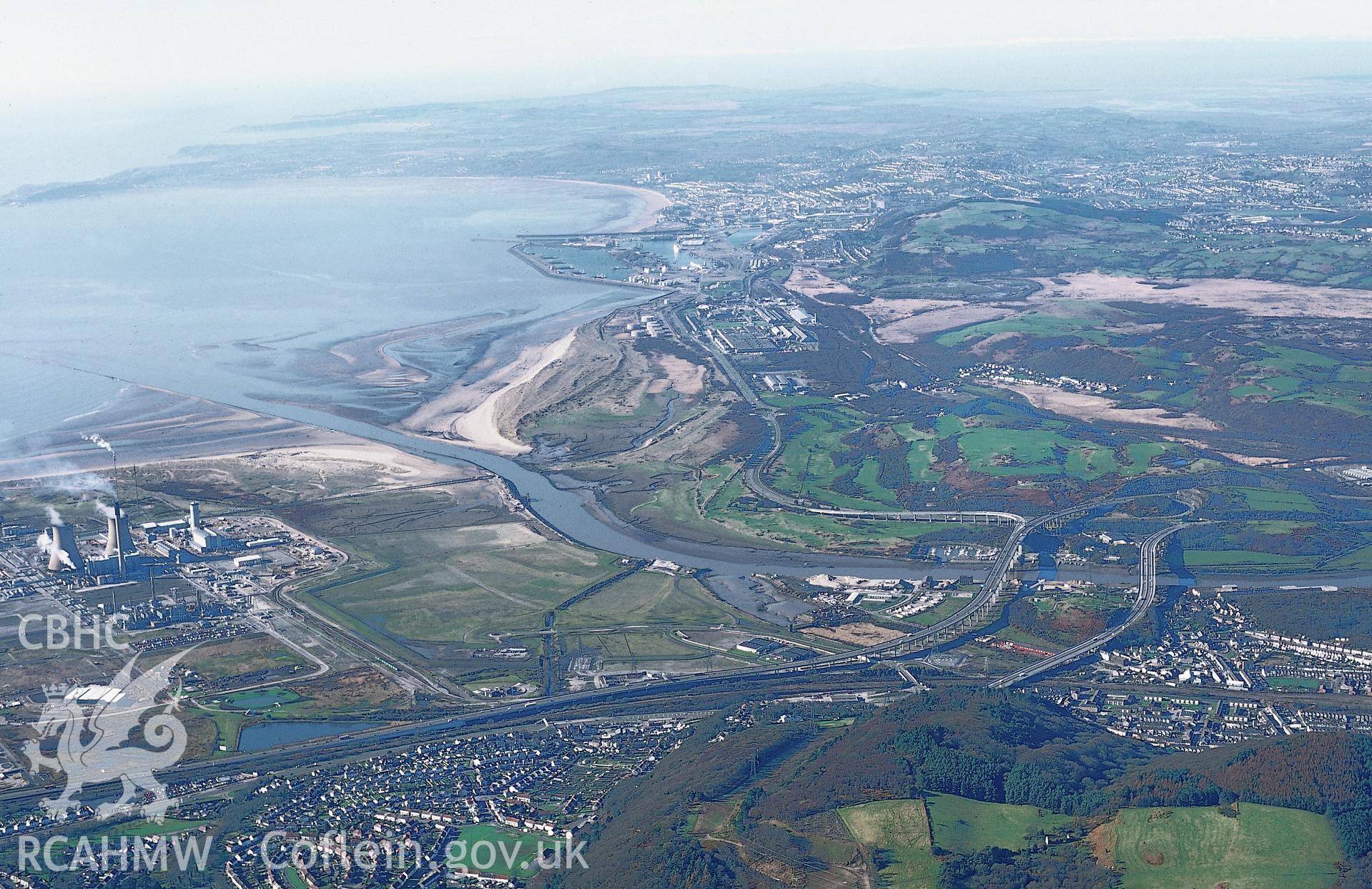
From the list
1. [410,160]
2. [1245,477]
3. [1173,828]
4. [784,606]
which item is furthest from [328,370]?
[410,160]

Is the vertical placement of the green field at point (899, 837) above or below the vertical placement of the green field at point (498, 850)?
above

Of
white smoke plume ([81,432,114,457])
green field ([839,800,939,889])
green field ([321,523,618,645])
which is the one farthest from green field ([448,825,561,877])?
white smoke plume ([81,432,114,457])

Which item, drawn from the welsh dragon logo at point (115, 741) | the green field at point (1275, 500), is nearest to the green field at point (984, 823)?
the welsh dragon logo at point (115, 741)

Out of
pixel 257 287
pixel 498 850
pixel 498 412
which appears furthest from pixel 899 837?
pixel 257 287

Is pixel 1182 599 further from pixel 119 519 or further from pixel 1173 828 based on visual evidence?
pixel 119 519

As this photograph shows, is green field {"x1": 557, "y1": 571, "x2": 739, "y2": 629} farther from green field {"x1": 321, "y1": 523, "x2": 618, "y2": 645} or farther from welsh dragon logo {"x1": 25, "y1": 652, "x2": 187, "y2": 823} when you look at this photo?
welsh dragon logo {"x1": 25, "y1": 652, "x2": 187, "y2": 823}

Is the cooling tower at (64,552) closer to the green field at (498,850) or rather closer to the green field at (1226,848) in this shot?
the green field at (498,850)
